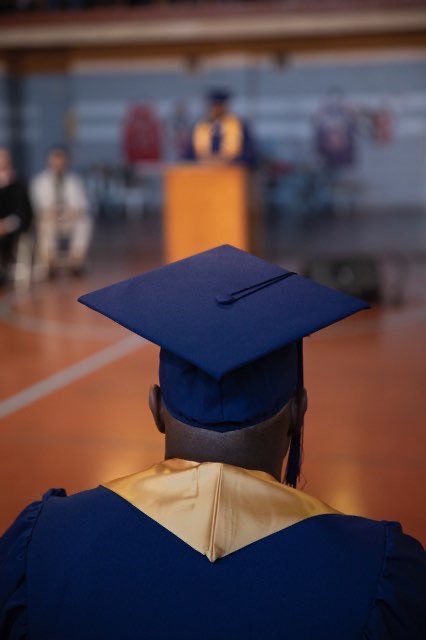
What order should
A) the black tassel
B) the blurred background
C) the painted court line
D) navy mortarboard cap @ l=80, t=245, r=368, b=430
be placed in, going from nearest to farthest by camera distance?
navy mortarboard cap @ l=80, t=245, r=368, b=430, the black tassel, the blurred background, the painted court line

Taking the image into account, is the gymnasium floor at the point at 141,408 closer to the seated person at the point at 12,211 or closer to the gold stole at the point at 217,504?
the seated person at the point at 12,211

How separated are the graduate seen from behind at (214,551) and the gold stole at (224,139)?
27.0ft

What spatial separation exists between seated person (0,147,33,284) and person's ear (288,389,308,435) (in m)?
7.78

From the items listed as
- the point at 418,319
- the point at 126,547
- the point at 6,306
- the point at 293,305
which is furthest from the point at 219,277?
the point at 6,306

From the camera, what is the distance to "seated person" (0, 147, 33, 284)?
9.06m

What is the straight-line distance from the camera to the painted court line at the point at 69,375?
17.3 ft

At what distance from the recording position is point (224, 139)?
964 cm

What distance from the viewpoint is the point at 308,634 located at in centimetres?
124

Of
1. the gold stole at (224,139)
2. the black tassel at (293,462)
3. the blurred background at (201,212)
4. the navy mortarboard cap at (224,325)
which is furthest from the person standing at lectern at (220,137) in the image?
the navy mortarboard cap at (224,325)

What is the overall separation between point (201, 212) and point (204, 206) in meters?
0.07

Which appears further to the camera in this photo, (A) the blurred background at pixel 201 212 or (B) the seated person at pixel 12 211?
(B) the seated person at pixel 12 211

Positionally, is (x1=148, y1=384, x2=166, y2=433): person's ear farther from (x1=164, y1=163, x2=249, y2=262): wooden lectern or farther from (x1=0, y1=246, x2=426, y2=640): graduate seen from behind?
(x1=164, y1=163, x2=249, y2=262): wooden lectern

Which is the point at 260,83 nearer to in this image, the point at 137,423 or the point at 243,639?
the point at 137,423

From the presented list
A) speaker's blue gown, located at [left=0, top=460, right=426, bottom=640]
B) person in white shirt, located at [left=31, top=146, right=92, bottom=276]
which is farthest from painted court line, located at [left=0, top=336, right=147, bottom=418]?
speaker's blue gown, located at [left=0, top=460, right=426, bottom=640]
